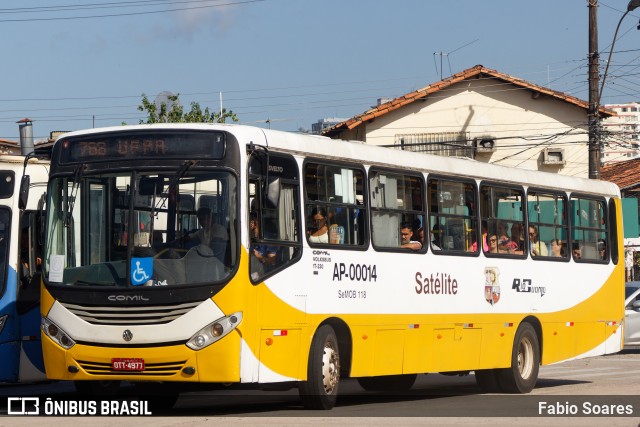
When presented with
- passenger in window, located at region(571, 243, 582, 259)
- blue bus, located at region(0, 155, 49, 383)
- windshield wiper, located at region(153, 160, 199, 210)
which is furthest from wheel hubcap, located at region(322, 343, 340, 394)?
passenger in window, located at region(571, 243, 582, 259)

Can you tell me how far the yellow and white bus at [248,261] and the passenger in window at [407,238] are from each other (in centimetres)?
4

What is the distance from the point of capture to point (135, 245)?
513 inches

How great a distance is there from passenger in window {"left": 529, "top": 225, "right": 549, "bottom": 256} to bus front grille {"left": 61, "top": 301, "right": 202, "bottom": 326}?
24.9 feet

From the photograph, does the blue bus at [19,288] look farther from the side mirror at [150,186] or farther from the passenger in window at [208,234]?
the passenger in window at [208,234]

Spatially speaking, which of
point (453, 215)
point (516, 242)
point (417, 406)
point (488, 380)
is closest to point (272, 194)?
point (417, 406)

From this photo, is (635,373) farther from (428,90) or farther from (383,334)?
(428,90)

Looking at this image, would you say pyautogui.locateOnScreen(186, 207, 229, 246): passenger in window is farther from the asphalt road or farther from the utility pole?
the utility pole

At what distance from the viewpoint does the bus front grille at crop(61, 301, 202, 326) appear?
42.0 ft

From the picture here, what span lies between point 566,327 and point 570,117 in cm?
3444

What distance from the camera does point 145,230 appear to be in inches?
513

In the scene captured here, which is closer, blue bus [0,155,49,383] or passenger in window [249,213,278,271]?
passenger in window [249,213,278,271]

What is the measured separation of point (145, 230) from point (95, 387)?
3.23 metres

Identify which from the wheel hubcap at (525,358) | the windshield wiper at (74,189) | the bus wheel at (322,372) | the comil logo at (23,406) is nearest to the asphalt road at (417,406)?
the bus wheel at (322,372)

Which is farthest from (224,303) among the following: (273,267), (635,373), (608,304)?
(635,373)
